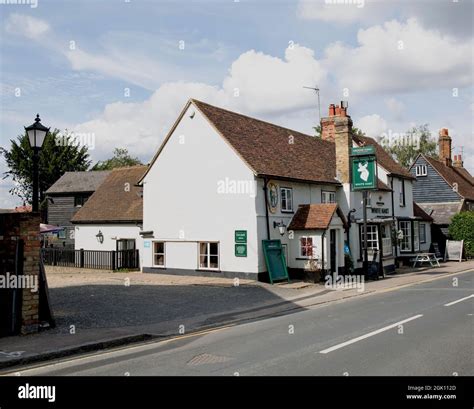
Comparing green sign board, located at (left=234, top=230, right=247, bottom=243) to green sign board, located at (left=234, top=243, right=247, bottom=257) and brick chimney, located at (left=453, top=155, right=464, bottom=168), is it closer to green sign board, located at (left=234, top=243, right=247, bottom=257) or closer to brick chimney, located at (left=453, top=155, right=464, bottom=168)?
green sign board, located at (left=234, top=243, right=247, bottom=257)

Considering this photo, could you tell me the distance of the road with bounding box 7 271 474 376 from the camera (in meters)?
8.04

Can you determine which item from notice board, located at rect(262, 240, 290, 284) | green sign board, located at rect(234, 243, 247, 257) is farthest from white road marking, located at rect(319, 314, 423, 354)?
green sign board, located at rect(234, 243, 247, 257)

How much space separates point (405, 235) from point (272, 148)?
13.9 metres

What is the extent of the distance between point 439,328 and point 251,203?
1211 centimetres

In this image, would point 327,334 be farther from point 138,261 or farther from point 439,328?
point 138,261

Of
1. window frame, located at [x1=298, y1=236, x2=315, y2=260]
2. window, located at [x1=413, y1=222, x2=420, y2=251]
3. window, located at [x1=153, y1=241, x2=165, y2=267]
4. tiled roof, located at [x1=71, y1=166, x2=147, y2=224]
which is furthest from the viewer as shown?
window, located at [x1=413, y1=222, x2=420, y2=251]

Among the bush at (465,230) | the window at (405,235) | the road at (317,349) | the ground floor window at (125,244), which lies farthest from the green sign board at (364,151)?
the bush at (465,230)

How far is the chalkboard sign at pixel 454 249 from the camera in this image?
3638cm

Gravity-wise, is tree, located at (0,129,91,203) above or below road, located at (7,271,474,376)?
above

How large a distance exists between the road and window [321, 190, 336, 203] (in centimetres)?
1311

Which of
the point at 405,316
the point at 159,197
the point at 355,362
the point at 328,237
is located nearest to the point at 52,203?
→ the point at 159,197

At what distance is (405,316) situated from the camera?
13.2 metres

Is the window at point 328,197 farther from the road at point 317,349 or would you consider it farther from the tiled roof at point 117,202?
the road at point 317,349

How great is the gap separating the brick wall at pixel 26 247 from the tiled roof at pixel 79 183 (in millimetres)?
32547
